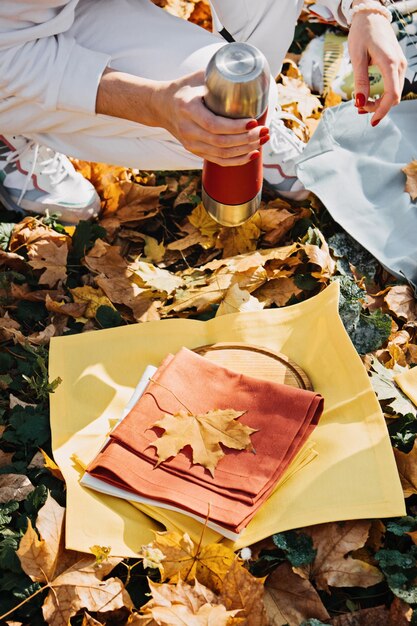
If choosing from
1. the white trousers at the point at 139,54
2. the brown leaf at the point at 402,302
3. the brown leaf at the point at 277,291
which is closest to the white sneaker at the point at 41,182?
the white trousers at the point at 139,54

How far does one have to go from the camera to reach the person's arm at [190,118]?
1663 millimetres

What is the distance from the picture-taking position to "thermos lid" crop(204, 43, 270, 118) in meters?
1.62

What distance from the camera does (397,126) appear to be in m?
2.67

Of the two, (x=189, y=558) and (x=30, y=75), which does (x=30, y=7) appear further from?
(x=189, y=558)

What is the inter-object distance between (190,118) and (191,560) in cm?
102

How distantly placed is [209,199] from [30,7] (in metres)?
0.71

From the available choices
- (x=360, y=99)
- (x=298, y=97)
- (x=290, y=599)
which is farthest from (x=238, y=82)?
(x=298, y=97)

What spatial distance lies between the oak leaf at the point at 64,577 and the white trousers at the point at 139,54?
1.19 meters

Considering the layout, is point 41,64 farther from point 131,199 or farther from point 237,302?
point 237,302

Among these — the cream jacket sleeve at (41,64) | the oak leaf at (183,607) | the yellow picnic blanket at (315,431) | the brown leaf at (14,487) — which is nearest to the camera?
the oak leaf at (183,607)

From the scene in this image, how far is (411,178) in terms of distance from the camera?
2512 mm

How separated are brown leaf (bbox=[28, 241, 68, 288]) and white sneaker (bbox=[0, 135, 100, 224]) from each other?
0.54 ft

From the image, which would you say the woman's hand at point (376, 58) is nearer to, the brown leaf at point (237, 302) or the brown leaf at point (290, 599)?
the brown leaf at point (237, 302)

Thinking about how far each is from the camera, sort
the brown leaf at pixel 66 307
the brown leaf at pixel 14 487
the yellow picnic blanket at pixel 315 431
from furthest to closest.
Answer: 1. the brown leaf at pixel 66 307
2. the brown leaf at pixel 14 487
3. the yellow picnic blanket at pixel 315 431
